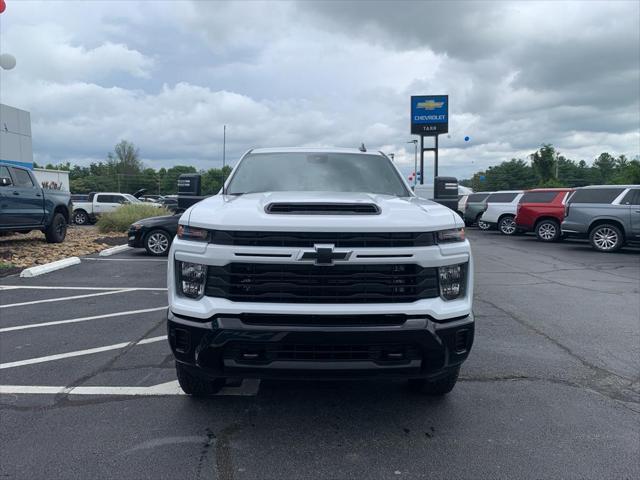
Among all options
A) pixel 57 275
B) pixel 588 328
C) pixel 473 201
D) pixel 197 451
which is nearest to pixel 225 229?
pixel 197 451

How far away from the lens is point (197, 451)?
303 cm

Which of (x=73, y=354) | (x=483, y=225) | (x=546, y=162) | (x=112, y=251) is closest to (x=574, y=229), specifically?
(x=483, y=225)

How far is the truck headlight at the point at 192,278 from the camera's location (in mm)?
3055

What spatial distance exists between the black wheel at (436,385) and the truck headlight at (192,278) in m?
1.81

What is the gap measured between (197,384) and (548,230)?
16.2 metres

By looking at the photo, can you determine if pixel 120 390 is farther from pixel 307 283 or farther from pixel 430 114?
pixel 430 114

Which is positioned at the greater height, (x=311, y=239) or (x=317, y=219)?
(x=317, y=219)

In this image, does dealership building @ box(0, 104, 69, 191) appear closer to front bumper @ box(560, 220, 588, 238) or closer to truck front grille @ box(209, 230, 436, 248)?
front bumper @ box(560, 220, 588, 238)

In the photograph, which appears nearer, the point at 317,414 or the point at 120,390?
the point at 317,414

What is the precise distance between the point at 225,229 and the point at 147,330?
10.3 feet

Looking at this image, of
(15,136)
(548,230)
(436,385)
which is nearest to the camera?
(436,385)

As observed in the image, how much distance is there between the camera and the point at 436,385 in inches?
145

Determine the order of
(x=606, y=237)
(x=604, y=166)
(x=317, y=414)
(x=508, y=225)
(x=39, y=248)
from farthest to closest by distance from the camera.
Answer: (x=604, y=166) → (x=508, y=225) → (x=606, y=237) → (x=39, y=248) → (x=317, y=414)

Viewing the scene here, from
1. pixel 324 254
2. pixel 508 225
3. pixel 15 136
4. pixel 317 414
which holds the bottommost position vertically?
pixel 317 414
